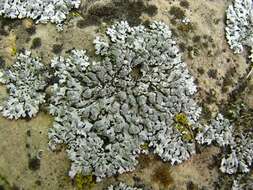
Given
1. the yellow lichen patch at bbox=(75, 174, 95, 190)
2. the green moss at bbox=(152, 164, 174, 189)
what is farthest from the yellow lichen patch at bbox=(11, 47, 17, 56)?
the green moss at bbox=(152, 164, 174, 189)

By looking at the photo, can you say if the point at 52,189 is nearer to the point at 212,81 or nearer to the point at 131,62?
the point at 131,62

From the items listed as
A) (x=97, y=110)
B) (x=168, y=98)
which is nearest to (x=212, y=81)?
(x=168, y=98)

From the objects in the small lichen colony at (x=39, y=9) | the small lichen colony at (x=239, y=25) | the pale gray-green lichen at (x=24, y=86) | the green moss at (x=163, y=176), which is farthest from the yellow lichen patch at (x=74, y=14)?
the green moss at (x=163, y=176)

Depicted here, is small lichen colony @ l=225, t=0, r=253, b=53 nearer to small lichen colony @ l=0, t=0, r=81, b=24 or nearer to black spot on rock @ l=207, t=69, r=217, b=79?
black spot on rock @ l=207, t=69, r=217, b=79

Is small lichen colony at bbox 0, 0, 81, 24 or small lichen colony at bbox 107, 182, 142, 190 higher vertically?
small lichen colony at bbox 0, 0, 81, 24

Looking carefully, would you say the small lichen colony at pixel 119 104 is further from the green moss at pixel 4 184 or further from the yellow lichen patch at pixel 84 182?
the green moss at pixel 4 184

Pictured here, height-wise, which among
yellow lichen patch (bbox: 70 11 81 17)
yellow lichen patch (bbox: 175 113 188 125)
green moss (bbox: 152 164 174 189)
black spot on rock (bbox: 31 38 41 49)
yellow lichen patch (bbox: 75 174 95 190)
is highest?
yellow lichen patch (bbox: 70 11 81 17)
